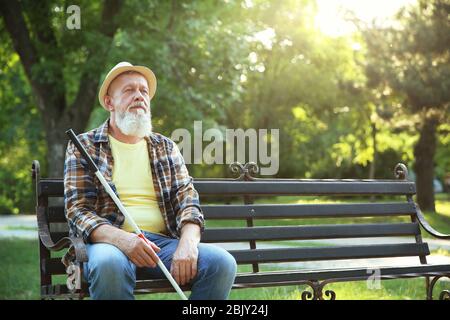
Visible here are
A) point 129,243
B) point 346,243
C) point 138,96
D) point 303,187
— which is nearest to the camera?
point 129,243

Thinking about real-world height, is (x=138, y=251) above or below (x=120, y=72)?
below

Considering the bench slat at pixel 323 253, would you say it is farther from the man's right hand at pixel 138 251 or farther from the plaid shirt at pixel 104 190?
the man's right hand at pixel 138 251

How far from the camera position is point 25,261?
9.64 m

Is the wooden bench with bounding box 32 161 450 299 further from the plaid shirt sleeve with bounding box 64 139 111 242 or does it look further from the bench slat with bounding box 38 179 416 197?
the plaid shirt sleeve with bounding box 64 139 111 242

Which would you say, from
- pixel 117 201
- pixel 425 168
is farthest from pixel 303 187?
pixel 425 168

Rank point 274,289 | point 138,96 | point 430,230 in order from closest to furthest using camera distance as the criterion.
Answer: point 138,96
point 430,230
point 274,289

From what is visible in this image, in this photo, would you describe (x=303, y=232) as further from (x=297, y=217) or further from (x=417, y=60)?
(x=417, y=60)

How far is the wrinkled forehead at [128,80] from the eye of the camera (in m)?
3.96

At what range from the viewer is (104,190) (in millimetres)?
3812

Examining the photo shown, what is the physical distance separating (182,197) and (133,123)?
0.48 metres

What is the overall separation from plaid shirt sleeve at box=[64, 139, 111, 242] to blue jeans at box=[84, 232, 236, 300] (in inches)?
6.7
